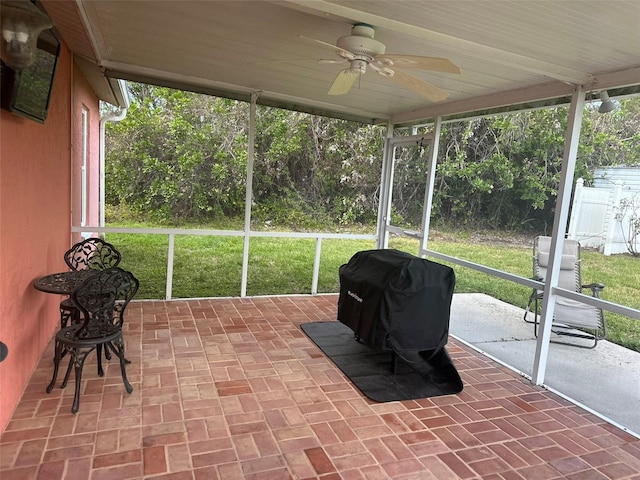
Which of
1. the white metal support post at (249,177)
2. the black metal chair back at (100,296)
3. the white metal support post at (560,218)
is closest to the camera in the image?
the black metal chair back at (100,296)

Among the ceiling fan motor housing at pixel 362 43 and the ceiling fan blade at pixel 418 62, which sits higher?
the ceiling fan motor housing at pixel 362 43

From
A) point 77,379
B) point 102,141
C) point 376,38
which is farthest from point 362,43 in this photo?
point 102,141

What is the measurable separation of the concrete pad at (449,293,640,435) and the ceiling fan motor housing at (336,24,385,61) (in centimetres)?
293

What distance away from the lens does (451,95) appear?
4180 millimetres

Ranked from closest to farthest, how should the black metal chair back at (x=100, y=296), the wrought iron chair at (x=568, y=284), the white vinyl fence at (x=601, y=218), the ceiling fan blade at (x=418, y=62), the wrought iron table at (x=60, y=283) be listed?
the ceiling fan blade at (x=418, y=62), the black metal chair back at (x=100, y=296), the wrought iron table at (x=60, y=283), the wrought iron chair at (x=568, y=284), the white vinyl fence at (x=601, y=218)

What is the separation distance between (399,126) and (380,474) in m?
4.55

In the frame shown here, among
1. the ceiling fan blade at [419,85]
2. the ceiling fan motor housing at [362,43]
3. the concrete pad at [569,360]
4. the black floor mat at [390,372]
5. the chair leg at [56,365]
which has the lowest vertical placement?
the concrete pad at [569,360]

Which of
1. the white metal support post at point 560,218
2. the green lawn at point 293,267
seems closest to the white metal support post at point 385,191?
the green lawn at point 293,267

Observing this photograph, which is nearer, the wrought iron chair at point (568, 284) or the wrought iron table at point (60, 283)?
the wrought iron table at point (60, 283)

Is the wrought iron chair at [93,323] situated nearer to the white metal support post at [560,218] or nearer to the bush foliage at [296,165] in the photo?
the bush foliage at [296,165]

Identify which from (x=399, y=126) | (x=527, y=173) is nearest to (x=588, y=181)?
(x=527, y=173)

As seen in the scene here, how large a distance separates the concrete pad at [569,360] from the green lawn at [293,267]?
2.02 feet

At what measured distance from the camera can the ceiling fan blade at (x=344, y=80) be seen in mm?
2660

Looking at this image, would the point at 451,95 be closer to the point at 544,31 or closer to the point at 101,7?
the point at 544,31
